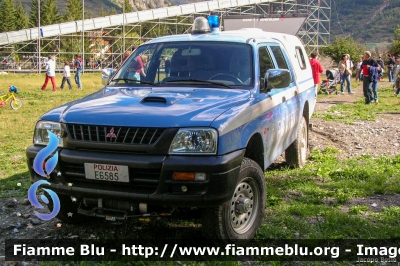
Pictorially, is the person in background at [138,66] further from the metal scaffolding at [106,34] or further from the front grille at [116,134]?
the metal scaffolding at [106,34]

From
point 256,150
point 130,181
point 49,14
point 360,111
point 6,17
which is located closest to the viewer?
point 130,181

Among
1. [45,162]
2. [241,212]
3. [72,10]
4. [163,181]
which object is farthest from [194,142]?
[72,10]

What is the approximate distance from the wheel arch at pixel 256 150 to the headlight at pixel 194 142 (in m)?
0.97

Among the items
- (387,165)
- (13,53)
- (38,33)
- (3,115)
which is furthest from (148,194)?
(13,53)

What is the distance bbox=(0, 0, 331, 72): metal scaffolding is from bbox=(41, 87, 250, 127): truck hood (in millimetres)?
42479

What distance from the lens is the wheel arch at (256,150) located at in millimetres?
Answer: 4840

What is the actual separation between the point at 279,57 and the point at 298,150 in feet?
5.46

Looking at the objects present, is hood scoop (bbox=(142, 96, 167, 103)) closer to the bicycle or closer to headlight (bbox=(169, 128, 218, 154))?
headlight (bbox=(169, 128, 218, 154))

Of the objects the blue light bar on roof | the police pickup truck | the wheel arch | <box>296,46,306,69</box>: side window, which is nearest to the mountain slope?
<box>296,46,306,69</box>: side window

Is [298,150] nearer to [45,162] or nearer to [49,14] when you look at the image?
[45,162]

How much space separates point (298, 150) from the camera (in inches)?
290

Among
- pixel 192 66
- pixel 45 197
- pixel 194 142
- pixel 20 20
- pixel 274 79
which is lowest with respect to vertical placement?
pixel 45 197

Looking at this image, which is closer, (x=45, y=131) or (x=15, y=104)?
(x=45, y=131)

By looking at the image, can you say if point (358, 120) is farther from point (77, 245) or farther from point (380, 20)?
point (380, 20)
